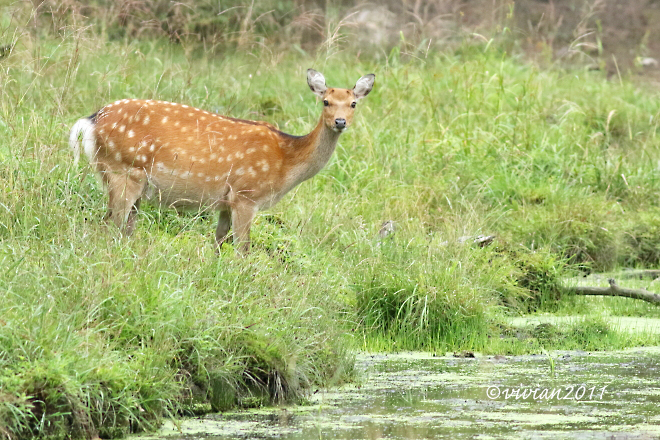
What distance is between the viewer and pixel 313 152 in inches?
314

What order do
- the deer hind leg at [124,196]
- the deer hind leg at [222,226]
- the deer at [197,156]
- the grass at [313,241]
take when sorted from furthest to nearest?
the deer hind leg at [222,226] < the deer at [197,156] < the deer hind leg at [124,196] < the grass at [313,241]

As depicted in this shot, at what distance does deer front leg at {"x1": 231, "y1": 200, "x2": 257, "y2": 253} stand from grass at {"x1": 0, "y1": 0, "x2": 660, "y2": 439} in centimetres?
31

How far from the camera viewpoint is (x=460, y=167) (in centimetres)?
1080

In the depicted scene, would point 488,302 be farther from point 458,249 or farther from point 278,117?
point 278,117

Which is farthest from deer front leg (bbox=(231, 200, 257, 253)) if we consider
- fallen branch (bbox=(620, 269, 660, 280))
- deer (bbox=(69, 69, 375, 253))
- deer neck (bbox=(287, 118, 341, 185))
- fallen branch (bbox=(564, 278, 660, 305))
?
fallen branch (bbox=(620, 269, 660, 280))

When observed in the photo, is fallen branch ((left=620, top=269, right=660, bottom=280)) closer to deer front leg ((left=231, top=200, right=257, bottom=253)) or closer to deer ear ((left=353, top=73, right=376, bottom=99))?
deer ear ((left=353, top=73, right=376, bottom=99))

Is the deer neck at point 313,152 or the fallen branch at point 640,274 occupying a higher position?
the deer neck at point 313,152

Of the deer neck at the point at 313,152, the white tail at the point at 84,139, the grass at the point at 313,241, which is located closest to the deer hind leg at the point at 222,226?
the grass at the point at 313,241

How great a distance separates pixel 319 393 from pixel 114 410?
1397 mm

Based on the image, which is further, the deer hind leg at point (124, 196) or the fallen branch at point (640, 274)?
the fallen branch at point (640, 274)

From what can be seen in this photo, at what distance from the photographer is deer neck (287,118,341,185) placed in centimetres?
797

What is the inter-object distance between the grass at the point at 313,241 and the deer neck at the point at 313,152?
1.80 ft

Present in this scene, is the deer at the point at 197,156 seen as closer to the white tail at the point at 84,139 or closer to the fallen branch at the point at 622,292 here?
the white tail at the point at 84,139

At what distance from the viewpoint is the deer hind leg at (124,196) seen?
24.2ft
